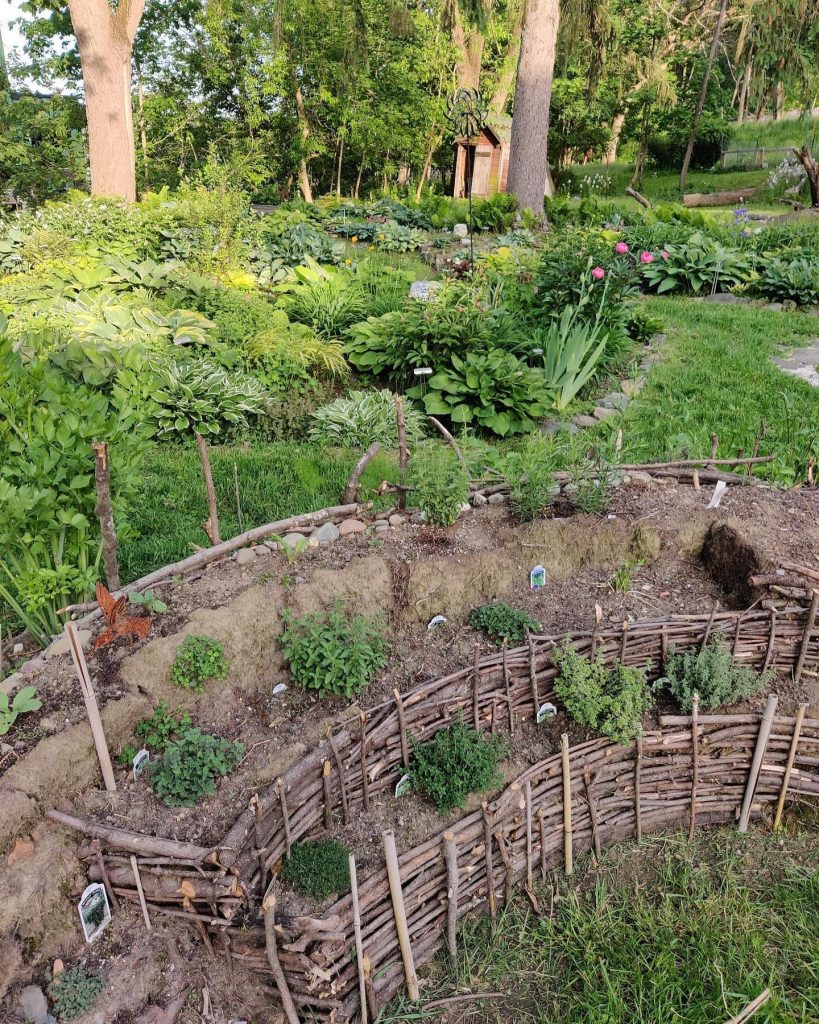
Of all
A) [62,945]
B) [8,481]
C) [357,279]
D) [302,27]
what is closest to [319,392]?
[357,279]

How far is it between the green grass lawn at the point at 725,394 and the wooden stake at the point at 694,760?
186 centimetres

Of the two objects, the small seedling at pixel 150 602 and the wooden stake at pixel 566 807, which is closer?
the wooden stake at pixel 566 807

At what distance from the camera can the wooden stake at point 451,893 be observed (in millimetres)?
2371

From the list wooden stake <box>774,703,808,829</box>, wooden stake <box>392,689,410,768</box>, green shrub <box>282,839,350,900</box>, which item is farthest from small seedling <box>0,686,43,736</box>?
wooden stake <box>774,703,808,829</box>

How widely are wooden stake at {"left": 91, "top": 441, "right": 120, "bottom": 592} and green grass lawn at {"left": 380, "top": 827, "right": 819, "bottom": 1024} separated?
6.19 feet

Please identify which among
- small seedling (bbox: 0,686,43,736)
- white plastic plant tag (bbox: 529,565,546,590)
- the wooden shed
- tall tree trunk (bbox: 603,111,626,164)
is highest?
tall tree trunk (bbox: 603,111,626,164)

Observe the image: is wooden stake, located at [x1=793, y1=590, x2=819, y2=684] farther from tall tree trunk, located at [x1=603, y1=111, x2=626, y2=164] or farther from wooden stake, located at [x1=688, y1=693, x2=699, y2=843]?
tall tree trunk, located at [x1=603, y1=111, x2=626, y2=164]

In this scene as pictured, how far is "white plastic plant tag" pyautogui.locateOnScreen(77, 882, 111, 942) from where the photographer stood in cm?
219

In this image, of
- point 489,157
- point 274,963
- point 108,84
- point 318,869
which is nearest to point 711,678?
point 318,869

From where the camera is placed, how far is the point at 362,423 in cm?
541

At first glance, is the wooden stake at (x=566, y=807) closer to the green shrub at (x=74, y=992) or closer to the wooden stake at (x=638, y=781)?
the wooden stake at (x=638, y=781)

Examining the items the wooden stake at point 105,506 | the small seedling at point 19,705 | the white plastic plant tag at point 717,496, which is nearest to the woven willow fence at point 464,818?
the small seedling at point 19,705

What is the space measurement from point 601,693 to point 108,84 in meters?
10.9

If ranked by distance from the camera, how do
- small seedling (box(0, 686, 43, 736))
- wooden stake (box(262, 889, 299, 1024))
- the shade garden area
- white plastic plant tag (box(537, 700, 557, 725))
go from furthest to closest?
white plastic plant tag (box(537, 700, 557, 725))
small seedling (box(0, 686, 43, 736))
the shade garden area
wooden stake (box(262, 889, 299, 1024))
